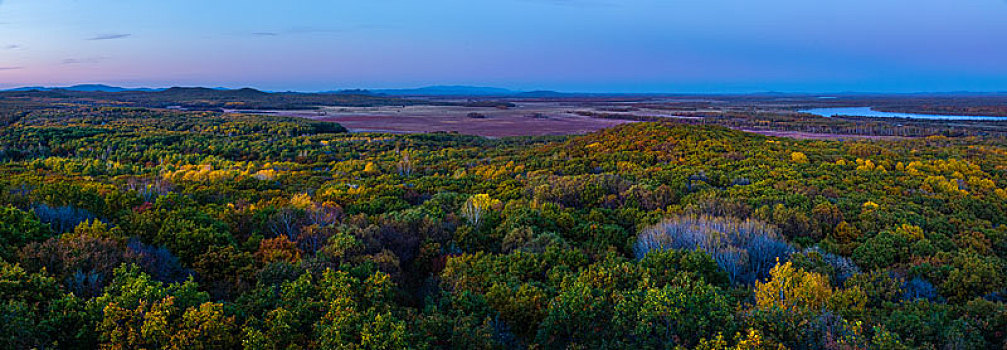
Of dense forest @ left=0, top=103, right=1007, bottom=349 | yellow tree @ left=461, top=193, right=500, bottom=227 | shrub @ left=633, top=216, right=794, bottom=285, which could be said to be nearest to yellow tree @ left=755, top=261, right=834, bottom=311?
dense forest @ left=0, top=103, right=1007, bottom=349

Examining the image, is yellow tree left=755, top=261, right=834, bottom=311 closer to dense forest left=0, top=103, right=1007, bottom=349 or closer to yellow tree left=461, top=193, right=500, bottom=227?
dense forest left=0, top=103, right=1007, bottom=349

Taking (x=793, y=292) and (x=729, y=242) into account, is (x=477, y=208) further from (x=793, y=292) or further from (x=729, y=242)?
(x=793, y=292)

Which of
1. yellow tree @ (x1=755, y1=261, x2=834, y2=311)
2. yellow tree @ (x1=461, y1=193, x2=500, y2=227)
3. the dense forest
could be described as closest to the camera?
the dense forest

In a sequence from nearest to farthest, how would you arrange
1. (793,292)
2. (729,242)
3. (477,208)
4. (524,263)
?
(793,292)
(524,263)
(729,242)
(477,208)

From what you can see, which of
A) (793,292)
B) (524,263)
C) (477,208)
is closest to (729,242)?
(793,292)

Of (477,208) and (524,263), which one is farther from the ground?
(477,208)

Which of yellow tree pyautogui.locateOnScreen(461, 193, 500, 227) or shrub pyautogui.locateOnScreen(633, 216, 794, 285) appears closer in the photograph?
shrub pyautogui.locateOnScreen(633, 216, 794, 285)

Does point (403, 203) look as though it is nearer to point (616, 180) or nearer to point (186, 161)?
point (616, 180)

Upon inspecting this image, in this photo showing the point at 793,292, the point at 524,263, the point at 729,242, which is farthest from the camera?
the point at 729,242
